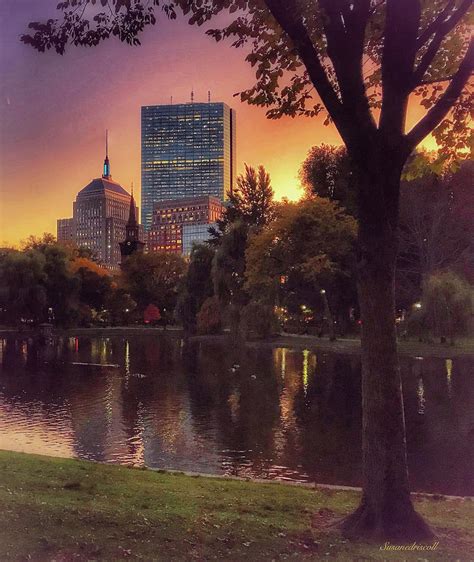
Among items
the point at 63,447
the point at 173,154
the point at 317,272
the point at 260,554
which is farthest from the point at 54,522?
the point at 317,272

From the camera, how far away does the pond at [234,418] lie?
1136cm

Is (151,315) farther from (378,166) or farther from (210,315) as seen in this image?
(378,166)

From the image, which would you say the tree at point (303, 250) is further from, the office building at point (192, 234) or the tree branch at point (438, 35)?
the office building at point (192, 234)

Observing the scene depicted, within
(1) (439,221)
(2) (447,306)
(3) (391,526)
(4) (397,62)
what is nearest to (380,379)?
(3) (391,526)

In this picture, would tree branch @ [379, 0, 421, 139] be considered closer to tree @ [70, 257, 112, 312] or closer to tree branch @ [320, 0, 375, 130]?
tree branch @ [320, 0, 375, 130]

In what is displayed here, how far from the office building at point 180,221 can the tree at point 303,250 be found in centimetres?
3968

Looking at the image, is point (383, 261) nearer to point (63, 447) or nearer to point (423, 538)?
point (423, 538)

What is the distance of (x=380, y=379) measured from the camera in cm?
554

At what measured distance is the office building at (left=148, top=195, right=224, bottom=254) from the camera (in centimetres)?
10256

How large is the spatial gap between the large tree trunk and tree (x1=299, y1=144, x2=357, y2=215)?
4423 centimetres

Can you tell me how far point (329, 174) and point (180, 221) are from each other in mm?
81660

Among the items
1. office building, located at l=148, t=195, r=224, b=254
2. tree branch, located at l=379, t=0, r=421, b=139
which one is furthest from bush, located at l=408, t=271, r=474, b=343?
office building, located at l=148, t=195, r=224, b=254

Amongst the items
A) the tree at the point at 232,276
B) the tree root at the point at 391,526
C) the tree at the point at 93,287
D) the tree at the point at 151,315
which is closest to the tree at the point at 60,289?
the tree at the point at 93,287

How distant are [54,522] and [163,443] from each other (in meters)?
7.99
